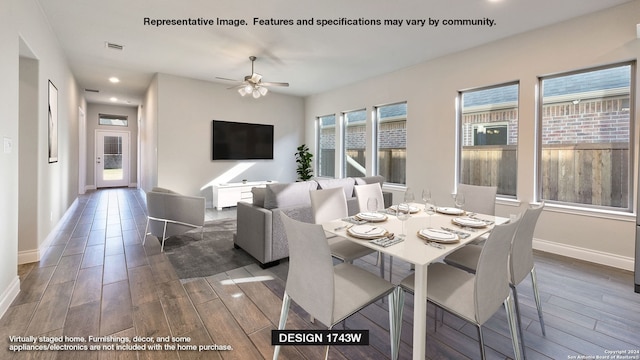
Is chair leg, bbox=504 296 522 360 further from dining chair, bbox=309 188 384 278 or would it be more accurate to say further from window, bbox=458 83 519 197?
window, bbox=458 83 519 197

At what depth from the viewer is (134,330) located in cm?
187

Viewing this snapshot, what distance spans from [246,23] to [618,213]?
480 centimetres

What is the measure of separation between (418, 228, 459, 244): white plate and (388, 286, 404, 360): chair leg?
363mm

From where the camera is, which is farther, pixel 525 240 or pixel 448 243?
pixel 525 240

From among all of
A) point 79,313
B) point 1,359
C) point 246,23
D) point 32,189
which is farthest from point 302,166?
point 1,359

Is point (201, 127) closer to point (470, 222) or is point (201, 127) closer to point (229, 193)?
point (229, 193)

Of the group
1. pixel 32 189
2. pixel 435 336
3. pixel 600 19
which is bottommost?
pixel 435 336

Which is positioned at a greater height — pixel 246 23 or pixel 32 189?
pixel 246 23

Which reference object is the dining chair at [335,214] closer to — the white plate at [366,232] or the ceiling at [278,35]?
the white plate at [366,232]

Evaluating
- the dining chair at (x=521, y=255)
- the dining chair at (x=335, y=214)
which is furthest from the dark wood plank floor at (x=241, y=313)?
A: the dining chair at (x=335, y=214)

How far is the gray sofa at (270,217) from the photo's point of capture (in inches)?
113

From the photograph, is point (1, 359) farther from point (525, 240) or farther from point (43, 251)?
point (525, 240)

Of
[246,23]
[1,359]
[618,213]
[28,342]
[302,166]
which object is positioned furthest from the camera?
[302,166]

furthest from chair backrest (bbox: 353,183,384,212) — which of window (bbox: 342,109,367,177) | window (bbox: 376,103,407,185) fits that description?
window (bbox: 342,109,367,177)
